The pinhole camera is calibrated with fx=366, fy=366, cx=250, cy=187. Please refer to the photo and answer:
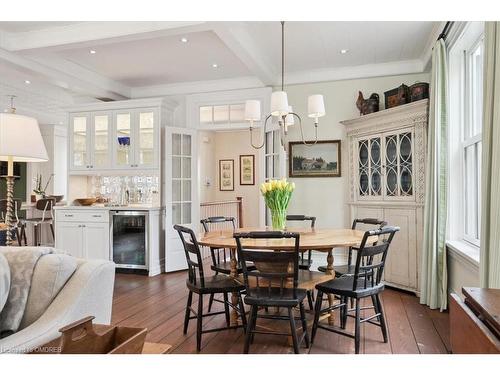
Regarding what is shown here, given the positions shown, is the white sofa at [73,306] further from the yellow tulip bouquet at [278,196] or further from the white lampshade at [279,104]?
the white lampshade at [279,104]

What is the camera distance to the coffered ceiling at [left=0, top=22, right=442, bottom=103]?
3660 mm

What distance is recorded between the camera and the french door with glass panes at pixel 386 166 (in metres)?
4.14

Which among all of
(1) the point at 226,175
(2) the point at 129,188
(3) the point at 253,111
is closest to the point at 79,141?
(2) the point at 129,188

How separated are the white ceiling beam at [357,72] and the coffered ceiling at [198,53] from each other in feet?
0.04

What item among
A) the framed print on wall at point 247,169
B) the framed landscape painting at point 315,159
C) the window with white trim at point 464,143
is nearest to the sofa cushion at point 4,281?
the window with white trim at point 464,143

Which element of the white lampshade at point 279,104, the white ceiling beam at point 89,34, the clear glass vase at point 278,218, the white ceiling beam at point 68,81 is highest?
the white ceiling beam at point 89,34

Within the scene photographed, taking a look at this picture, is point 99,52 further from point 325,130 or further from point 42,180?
point 42,180

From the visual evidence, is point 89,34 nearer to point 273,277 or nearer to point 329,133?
point 273,277

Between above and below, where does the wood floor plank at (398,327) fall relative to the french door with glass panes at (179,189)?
below

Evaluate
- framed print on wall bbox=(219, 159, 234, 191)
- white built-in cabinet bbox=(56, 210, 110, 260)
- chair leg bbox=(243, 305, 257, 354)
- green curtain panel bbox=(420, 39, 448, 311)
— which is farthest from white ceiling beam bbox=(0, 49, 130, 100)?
green curtain panel bbox=(420, 39, 448, 311)

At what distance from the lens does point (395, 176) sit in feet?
14.1

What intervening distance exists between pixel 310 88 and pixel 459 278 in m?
3.10

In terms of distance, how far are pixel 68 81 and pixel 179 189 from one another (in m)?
2.08

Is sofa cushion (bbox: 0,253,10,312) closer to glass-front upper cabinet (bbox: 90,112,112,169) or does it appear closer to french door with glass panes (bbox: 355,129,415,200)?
french door with glass panes (bbox: 355,129,415,200)
